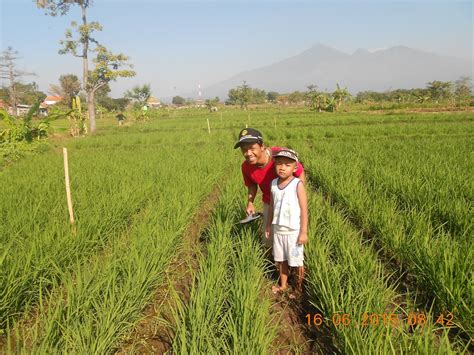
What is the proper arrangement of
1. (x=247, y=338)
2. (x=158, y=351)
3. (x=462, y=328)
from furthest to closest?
(x=158, y=351) < (x=462, y=328) < (x=247, y=338)

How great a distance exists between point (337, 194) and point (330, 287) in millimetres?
2576

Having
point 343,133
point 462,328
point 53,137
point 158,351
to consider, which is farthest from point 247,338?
point 53,137

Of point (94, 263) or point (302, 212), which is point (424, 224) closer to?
point (302, 212)

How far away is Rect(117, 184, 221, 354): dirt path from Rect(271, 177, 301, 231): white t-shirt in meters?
0.78

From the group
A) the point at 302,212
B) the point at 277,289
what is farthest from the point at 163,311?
the point at 302,212

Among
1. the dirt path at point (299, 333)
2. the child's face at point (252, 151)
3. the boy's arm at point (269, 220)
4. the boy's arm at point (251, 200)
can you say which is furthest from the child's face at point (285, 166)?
the dirt path at point (299, 333)

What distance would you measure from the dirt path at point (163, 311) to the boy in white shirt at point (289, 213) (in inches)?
29.0

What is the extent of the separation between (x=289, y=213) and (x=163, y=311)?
3.99 feet

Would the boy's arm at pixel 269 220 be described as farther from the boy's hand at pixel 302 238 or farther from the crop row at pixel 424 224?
the crop row at pixel 424 224

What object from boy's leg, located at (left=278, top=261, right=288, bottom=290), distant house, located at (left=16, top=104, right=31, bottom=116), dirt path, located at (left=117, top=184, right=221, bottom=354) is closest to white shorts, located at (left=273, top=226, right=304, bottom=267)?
boy's leg, located at (left=278, top=261, right=288, bottom=290)

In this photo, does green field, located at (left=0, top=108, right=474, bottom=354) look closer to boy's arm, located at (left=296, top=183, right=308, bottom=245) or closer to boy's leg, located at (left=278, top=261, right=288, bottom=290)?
boy's leg, located at (left=278, top=261, right=288, bottom=290)

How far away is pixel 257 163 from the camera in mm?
2520

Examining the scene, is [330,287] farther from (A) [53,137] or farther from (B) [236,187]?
(A) [53,137]

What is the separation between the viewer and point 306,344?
6.35ft
